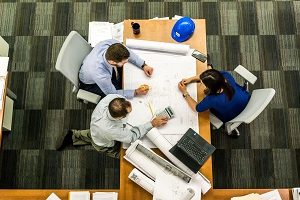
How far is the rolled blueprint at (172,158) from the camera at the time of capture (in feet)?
8.14

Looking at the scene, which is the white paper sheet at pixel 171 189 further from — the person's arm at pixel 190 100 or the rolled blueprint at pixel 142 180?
the person's arm at pixel 190 100

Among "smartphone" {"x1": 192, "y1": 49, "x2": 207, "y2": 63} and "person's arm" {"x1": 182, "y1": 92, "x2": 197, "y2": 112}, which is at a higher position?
"smartphone" {"x1": 192, "y1": 49, "x2": 207, "y2": 63}

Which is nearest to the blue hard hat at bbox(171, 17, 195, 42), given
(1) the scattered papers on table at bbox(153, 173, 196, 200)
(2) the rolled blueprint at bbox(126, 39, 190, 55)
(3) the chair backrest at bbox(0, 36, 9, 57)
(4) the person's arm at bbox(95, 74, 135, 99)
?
(2) the rolled blueprint at bbox(126, 39, 190, 55)

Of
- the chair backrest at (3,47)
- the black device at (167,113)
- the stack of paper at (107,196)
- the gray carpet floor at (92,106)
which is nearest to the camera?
the stack of paper at (107,196)

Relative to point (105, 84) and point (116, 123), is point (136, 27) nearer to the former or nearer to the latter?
point (105, 84)

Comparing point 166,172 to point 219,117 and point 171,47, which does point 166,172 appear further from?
point 171,47

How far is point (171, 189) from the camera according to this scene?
96.8 inches

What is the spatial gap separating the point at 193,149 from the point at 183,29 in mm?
918

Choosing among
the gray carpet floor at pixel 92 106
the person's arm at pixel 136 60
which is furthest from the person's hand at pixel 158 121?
the gray carpet floor at pixel 92 106

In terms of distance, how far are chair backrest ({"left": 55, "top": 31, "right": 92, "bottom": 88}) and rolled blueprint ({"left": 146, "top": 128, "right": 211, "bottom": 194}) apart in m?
0.77

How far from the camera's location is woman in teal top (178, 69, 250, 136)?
2537 mm

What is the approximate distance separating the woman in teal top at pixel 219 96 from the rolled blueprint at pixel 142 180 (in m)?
0.59

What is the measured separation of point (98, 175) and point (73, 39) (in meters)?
1.34

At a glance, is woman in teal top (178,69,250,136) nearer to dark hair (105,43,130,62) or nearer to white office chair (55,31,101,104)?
dark hair (105,43,130,62)
